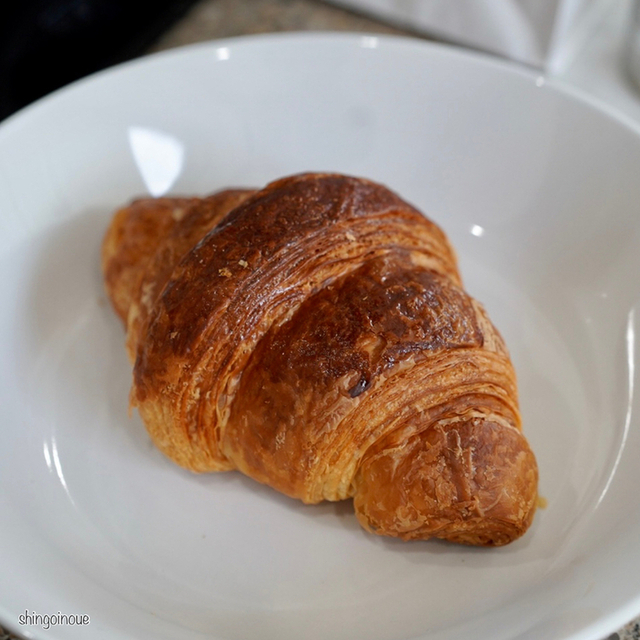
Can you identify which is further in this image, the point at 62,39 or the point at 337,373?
the point at 62,39

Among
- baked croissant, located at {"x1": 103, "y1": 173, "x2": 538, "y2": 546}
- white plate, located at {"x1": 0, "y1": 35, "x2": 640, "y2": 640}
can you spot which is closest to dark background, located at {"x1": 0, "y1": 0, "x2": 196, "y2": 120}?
white plate, located at {"x1": 0, "y1": 35, "x2": 640, "y2": 640}

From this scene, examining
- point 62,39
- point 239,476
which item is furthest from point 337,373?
point 62,39

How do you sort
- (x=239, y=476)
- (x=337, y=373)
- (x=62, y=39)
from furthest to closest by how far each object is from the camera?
1. (x=62, y=39)
2. (x=239, y=476)
3. (x=337, y=373)

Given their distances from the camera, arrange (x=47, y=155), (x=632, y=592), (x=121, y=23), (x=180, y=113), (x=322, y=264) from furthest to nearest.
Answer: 1. (x=121, y=23)
2. (x=180, y=113)
3. (x=47, y=155)
4. (x=322, y=264)
5. (x=632, y=592)

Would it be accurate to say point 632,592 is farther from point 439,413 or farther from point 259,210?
point 259,210

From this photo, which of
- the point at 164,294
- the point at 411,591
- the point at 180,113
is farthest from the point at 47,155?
the point at 411,591

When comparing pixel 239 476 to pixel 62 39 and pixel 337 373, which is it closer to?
pixel 337 373
